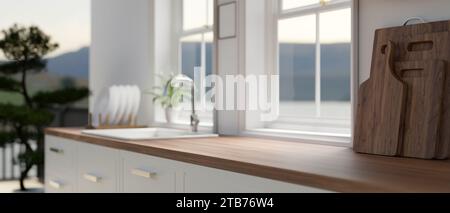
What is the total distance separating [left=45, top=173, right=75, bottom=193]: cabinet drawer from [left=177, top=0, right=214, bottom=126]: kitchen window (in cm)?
89

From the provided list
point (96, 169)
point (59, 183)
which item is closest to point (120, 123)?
point (59, 183)

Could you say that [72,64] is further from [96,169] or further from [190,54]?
[96,169]

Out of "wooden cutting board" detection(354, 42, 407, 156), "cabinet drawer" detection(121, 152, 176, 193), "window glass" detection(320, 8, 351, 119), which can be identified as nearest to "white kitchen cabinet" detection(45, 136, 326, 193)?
"cabinet drawer" detection(121, 152, 176, 193)

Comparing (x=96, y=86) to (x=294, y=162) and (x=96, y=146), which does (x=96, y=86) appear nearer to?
(x=96, y=146)

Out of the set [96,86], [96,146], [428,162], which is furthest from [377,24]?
[96,86]

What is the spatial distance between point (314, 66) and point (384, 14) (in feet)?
2.25

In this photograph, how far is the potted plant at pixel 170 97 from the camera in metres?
3.63

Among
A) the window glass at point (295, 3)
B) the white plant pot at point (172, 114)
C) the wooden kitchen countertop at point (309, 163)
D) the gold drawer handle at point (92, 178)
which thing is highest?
the window glass at point (295, 3)


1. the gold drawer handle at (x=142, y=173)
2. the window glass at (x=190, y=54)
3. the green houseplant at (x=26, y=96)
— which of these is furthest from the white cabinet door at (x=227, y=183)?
the green houseplant at (x=26, y=96)

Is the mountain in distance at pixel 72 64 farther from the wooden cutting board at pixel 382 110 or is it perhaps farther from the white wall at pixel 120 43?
the wooden cutting board at pixel 382 110

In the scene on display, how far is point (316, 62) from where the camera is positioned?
2762mm

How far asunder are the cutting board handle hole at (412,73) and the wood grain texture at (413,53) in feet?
0.13
